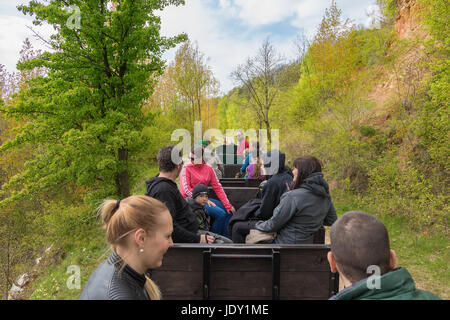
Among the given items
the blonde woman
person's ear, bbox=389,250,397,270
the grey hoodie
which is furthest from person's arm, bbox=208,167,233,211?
person's ear, bbox=389,250,397,270

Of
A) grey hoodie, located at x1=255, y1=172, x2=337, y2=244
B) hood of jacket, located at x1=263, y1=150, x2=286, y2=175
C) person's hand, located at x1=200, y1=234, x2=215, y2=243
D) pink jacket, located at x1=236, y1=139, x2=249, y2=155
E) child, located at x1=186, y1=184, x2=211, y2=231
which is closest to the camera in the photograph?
grey hoodie, located at x1=255, y1=172, x2=337, y2=244

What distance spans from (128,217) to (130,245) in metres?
0.13

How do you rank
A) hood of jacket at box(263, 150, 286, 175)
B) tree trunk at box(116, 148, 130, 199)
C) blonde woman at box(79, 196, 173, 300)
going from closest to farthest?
1. blonde woman at box(79, 196, 173, 300)
2. hood of jacket at box(263, 150, 286, 175)
3. tree trunk at box(116, 148, 130, 199)

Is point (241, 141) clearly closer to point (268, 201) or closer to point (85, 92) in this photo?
point (85, 92)

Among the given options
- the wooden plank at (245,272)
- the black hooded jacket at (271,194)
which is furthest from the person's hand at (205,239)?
the black hooded jacket at (271,194)

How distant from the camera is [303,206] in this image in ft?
8.85

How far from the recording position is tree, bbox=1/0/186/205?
836 centimetres

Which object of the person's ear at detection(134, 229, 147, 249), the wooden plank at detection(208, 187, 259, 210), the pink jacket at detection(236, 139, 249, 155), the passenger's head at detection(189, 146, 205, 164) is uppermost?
the pink jacket at detection(236, 139, 249, 155)

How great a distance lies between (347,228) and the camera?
127cm

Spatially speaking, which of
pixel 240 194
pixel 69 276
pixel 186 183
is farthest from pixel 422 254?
pixel 69 276

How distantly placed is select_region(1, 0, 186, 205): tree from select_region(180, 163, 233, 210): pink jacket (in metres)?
4.99

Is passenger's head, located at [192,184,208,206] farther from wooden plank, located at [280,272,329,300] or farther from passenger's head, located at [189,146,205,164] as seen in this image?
wooden plank, located at [280,272,329,300]

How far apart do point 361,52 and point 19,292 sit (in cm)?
2024

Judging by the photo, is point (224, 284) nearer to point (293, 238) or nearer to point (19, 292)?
point (293, 238)
